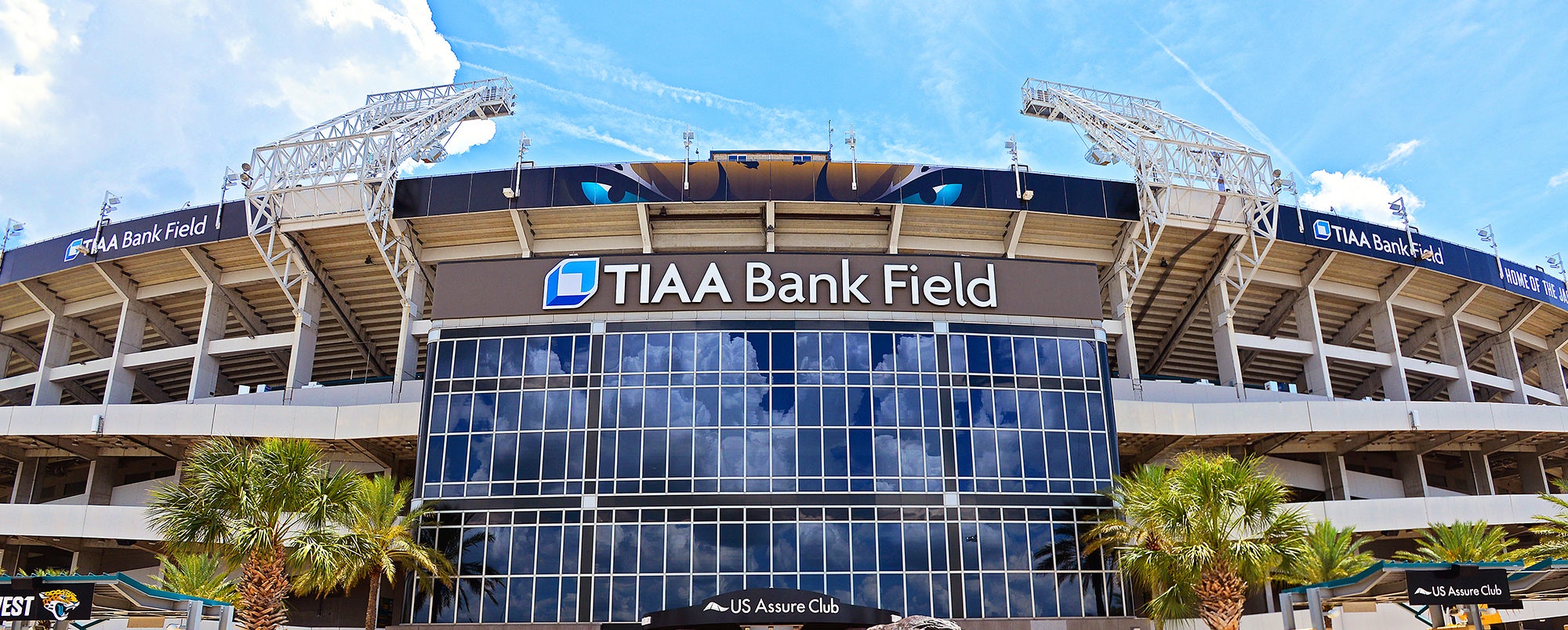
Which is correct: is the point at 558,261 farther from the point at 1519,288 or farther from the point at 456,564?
the point at 1519,288

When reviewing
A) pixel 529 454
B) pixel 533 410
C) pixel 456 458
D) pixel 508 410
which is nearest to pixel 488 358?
pixel 508 410

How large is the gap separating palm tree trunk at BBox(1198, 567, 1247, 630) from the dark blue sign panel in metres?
24.0

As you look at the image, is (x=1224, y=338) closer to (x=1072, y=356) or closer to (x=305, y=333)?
(x=1072, y=356)

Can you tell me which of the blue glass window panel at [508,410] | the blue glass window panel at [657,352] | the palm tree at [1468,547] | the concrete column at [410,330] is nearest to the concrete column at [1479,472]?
the palm tree at [1468,547]

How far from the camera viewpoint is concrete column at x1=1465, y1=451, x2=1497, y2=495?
49.5 m

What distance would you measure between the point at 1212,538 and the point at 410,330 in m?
32.5

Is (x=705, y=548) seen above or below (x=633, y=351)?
below

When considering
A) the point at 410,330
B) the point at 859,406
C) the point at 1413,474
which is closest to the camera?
the point at 859,406

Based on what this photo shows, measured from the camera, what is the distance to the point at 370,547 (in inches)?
1220

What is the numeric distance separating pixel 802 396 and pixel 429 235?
753 inches

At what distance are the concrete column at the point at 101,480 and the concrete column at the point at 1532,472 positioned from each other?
218ft

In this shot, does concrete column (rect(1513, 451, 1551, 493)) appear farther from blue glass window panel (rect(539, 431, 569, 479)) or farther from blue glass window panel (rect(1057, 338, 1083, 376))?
blue glass window panel (rect(539, 431, 569, 479))

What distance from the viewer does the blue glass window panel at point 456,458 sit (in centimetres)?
3841

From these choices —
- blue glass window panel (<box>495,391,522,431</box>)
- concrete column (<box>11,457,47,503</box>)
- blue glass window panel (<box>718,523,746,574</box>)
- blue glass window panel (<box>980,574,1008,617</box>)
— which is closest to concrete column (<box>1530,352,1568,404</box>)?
blue glass window panel (<box>980,574,1008,617</box>)
